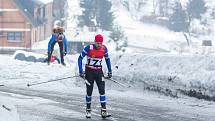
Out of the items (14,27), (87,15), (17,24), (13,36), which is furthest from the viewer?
(87,15)

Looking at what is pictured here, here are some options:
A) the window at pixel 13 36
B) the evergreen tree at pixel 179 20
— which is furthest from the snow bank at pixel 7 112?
the evergreen tree at pixel 179 20

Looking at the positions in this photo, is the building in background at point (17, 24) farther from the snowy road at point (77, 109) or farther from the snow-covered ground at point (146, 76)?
the snowy road at point (77, 109)

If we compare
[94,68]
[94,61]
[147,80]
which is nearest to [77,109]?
[94,68]

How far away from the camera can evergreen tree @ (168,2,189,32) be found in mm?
86625

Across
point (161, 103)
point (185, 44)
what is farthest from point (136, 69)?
point (185, 44)

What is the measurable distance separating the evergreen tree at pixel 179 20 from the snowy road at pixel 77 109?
242 ft

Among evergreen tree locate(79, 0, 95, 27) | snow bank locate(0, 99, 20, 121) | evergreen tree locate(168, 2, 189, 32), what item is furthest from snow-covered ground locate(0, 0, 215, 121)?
evergreen tree locate(168, 2, 189, 32)

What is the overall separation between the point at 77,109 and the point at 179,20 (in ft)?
259

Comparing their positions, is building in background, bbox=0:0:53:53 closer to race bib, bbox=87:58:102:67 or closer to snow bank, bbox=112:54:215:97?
snow bank, bbox=112:54:215:97

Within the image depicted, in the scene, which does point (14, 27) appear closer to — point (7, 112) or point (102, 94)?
point (102, 94)

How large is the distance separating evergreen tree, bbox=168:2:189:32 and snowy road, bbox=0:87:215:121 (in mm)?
73767

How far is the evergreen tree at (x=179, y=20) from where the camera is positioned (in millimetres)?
86625

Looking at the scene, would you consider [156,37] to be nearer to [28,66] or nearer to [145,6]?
[145,6]

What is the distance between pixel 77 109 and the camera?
483 inches
